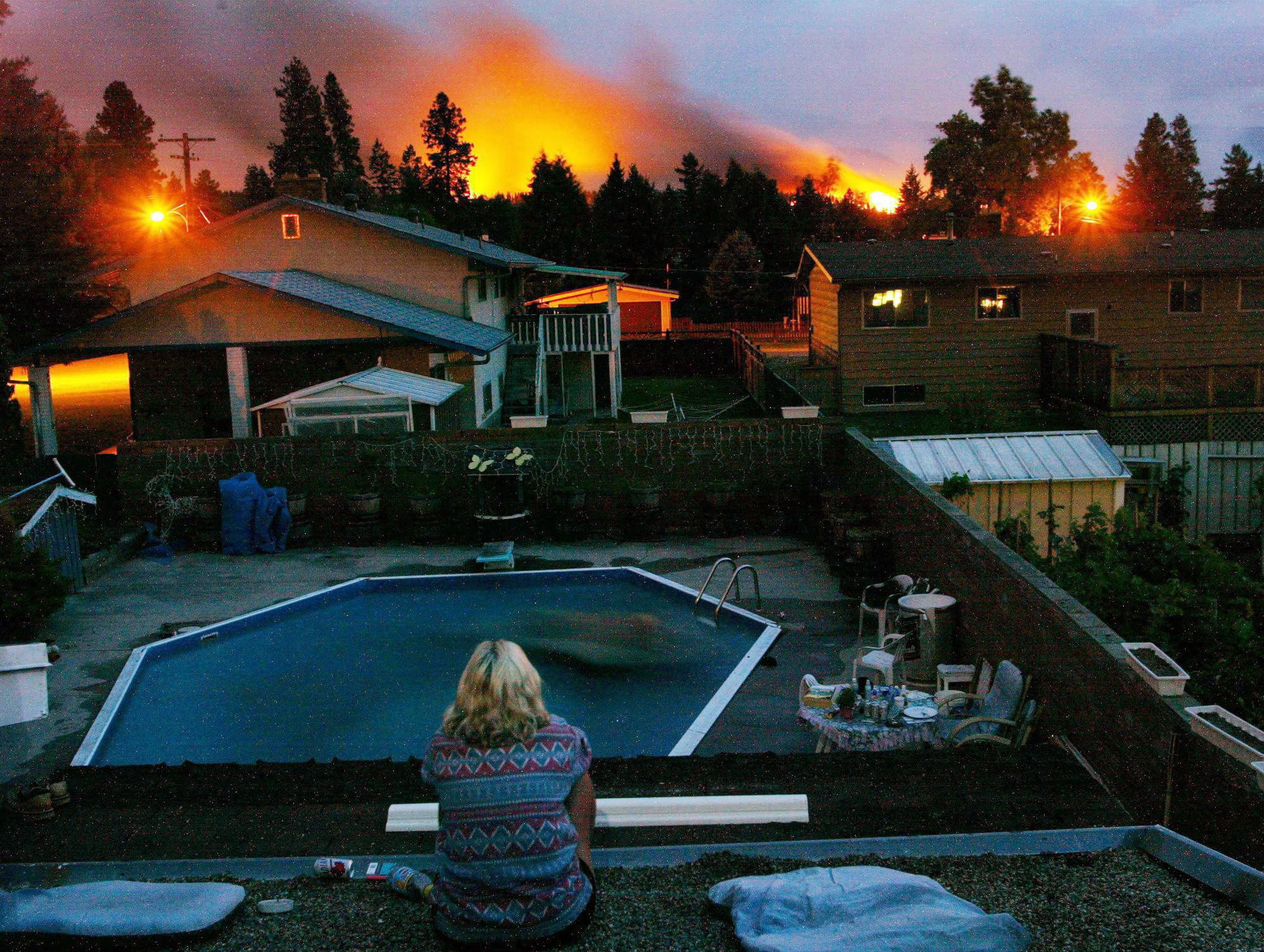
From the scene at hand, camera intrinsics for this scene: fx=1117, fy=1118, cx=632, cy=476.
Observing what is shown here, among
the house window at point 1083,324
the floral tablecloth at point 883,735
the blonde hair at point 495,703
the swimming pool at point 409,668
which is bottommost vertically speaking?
the swimming pool at point 409,668

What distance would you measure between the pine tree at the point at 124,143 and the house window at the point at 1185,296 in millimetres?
65238

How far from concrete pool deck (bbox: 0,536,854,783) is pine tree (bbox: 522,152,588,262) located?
51.3 metres

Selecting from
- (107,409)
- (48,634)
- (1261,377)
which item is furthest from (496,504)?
(107,409)

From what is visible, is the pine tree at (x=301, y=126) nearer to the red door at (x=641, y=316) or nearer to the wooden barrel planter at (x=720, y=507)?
the red door at (x=641, y=316)

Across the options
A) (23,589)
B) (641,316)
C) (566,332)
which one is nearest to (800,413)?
(23,589)

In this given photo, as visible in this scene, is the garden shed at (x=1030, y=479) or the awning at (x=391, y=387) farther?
the awning at (x=391, y=387)

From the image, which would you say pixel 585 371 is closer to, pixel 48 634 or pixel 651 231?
pixel 48 634

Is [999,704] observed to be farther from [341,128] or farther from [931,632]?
[341,128]

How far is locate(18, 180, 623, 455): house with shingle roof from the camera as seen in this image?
72.4 ft

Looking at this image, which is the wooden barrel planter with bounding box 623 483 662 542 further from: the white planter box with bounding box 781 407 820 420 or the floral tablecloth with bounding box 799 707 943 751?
the floral tablecloth with bounding box 799 707 943 751

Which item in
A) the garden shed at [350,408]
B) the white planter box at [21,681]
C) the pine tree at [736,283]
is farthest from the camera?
the pine tree at [736,283]

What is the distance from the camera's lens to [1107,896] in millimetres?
4613

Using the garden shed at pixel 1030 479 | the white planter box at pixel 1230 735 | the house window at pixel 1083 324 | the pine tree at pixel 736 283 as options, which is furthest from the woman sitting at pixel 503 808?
the pine tree at pixel 736 283

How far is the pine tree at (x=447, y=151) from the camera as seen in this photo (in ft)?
267
